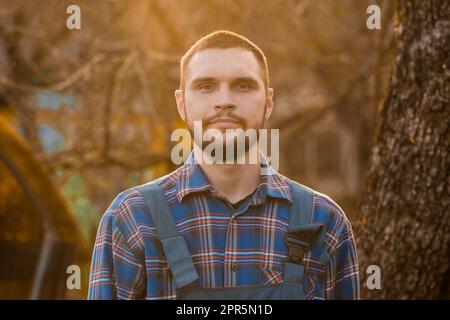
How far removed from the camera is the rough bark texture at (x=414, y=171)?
4160mm

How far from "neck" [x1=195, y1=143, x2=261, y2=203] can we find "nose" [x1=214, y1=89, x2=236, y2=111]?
0.59ft

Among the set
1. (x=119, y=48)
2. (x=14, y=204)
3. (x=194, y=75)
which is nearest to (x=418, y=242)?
(x=194, y=75)

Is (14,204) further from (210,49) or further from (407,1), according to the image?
(210,49)

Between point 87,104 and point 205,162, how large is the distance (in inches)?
308

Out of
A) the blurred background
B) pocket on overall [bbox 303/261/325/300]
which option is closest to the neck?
pocket on overall [bbox 303/261/325/300]

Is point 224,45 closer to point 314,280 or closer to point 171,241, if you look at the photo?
point 171,241

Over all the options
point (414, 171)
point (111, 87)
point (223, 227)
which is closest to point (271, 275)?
point (223, 227)

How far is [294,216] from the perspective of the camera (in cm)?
277

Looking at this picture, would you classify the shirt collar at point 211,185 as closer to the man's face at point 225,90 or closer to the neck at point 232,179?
the neck at point 232,179

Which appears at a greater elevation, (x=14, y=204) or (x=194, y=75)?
(x=14, y=204)

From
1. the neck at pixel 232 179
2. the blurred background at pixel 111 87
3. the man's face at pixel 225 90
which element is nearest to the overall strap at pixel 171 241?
the neck at pixel 232 179
